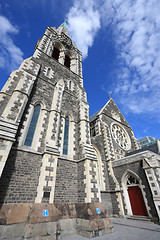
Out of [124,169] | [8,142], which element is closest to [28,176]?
[8,142]

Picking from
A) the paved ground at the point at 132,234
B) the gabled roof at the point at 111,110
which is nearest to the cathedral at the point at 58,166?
the paved ground at the point at 132,234

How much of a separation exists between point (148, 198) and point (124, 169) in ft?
8.40

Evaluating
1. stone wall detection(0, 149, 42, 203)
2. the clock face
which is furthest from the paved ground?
the clock face

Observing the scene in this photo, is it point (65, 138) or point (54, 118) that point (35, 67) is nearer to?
point (54, 118)

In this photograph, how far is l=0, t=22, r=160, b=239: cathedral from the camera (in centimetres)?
518

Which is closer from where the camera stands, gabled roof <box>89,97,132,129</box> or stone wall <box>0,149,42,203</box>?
stone wall <box>0,149,42,203</box>

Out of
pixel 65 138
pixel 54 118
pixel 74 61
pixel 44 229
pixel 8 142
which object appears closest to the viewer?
pixel 44 229

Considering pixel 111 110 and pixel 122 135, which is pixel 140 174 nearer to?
pixel 122 135

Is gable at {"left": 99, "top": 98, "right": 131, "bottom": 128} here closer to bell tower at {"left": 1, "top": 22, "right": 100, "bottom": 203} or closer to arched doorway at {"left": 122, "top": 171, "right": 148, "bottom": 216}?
bell tower at {"left": 1, "top": 22, "right": 100, "bottom": 203}

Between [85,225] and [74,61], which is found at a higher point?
[74,61]

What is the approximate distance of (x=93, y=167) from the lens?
24.2ft

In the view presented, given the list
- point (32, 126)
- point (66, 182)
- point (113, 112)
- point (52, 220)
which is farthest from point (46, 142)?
point (113, 112)

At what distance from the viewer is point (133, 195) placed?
9305mm

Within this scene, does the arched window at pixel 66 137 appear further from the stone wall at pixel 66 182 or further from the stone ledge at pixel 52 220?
the stone ledge at pixel 52 220
